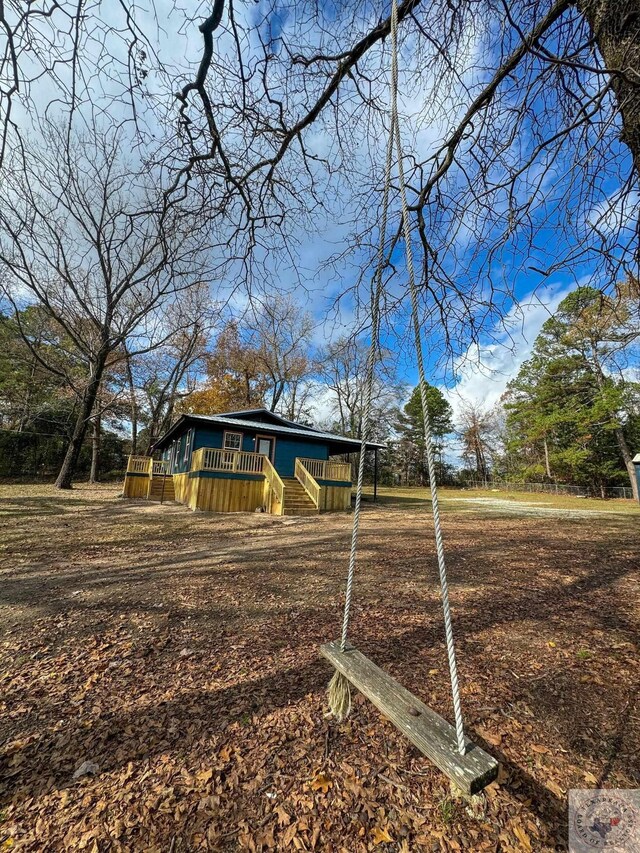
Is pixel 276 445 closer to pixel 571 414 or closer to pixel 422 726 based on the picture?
pixel 422 726

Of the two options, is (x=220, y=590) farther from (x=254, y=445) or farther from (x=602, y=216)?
(x=254, y=445)

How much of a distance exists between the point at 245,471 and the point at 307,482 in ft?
8.12

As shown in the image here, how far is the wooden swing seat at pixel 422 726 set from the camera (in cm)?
111

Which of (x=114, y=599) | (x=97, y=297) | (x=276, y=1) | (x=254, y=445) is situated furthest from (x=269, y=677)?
(x=97, y=297)

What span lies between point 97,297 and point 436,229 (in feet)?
44.1

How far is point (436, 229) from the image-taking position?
366 centimetres

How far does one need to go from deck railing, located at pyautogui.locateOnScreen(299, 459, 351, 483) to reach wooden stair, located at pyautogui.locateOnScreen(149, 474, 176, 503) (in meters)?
7.00

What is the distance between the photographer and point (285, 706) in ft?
6.58

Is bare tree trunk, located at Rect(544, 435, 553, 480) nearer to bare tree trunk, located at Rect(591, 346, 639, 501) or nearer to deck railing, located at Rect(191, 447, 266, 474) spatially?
bare tree trunk, located at Rect(591, 346, 639, 501)

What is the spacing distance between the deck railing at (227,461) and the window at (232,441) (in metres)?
1.55

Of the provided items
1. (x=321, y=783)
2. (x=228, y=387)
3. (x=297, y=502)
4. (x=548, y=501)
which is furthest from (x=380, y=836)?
(x=228, y=387)

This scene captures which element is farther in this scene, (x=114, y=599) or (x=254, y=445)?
(x=254, y=445)

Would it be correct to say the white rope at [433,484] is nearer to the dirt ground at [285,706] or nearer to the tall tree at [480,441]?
the dirt ground at [285,706]

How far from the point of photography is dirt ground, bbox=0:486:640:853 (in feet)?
4.40
